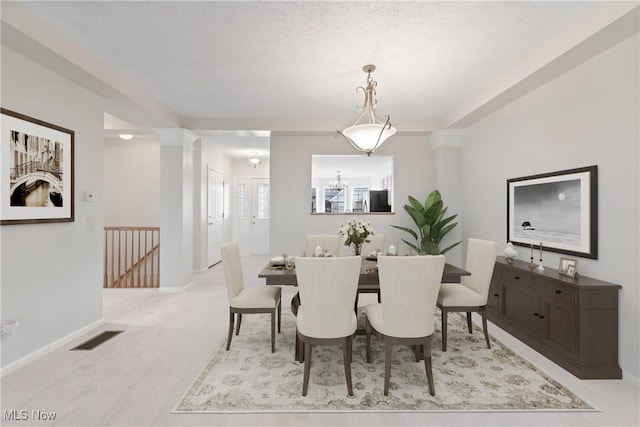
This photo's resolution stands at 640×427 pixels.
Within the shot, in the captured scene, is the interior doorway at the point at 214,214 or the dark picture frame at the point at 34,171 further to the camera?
the interior doorway at the point at 214,214

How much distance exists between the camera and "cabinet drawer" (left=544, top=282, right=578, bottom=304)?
2451 mm

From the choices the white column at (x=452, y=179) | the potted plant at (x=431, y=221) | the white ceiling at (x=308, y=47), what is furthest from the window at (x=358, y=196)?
the white ceiling at (x=308, y=47)

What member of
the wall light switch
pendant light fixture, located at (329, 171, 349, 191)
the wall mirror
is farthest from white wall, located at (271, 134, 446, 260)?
pendant light fixture, located at (329, 171, 349, 191)

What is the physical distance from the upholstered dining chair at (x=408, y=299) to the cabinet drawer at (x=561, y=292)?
119 cm

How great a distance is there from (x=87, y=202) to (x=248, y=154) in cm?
501

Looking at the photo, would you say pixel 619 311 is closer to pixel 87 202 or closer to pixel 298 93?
pixel 298 93

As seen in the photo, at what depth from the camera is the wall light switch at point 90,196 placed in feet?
10.8

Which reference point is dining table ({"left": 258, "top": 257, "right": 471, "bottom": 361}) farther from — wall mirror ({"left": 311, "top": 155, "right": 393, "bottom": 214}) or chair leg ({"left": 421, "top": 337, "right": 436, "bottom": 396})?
wall mirror ({"left": 311, "top": 155, "right": 393, "bottom": 214})

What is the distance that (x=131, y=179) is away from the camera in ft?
20.9

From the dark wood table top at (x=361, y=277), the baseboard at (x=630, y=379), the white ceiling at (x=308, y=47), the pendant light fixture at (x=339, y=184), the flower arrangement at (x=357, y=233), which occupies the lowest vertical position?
the baseboard at (x=630, y=379)

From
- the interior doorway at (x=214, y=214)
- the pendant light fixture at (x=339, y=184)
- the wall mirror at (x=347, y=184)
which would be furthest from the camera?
the pendant light fixture at (x=339, y=184)

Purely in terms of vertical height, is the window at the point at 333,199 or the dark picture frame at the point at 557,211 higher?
the window at the point at 333,199

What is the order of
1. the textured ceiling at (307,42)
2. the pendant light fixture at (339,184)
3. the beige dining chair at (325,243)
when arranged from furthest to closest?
1. the pendant light fixture at (339,184)
2. the beige dining chair at (325,243)
3. the textured ceiling at (307,42)

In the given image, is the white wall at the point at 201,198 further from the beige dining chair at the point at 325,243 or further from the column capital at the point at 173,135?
→ the beige dining chair at the point at 325,243
